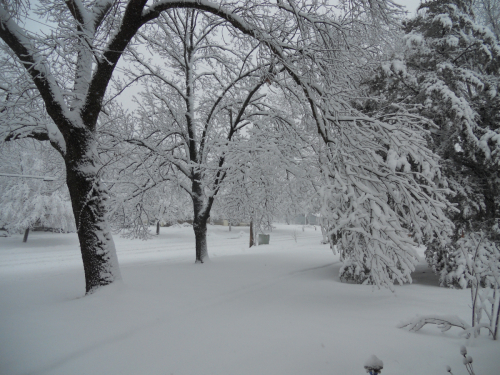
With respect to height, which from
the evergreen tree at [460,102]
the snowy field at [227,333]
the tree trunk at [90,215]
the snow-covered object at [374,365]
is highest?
the evergreen tree at [460,102]

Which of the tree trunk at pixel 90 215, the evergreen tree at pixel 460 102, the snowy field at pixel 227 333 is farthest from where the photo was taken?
the evergreen tree at pixel 460 102

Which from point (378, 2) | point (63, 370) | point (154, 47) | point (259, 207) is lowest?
point (63, 370)

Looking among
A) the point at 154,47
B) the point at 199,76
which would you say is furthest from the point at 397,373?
the point at 154,47

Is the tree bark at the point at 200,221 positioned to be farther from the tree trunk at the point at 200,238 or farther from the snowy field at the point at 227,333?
the snowy field at the point at 227,333

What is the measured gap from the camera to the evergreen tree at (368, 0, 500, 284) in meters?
6.39

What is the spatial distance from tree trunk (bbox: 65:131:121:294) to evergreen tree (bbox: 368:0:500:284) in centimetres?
673

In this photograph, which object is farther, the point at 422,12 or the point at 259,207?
the point at 259,207

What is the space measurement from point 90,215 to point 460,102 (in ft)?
25.9

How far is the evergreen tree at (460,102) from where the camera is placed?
639cm

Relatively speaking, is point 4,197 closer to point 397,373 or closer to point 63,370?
point 63,370

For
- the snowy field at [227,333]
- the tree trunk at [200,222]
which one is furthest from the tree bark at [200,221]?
the snowy field at [227,333]

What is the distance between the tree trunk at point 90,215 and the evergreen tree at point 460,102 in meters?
6.73

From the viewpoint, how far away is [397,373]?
241cm

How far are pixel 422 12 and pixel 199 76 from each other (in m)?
7.26
